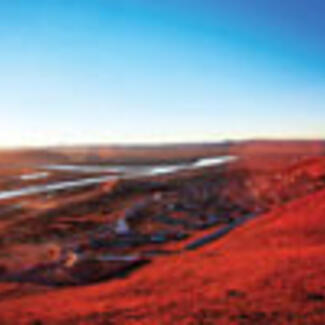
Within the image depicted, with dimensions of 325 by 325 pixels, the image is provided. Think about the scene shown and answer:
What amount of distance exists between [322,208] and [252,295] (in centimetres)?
672

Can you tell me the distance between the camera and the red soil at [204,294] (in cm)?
467

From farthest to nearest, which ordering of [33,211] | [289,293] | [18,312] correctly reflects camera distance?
1. [33,211]
2. [18,312]
3. [289,293]

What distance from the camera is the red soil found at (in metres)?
4.67

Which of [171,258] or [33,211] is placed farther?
[33,211]

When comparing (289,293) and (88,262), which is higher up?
(289,293)

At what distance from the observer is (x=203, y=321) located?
450cm

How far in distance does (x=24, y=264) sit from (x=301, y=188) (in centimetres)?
1670

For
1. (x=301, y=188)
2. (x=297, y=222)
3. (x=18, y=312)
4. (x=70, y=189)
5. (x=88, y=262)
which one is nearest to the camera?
(x=18, y=312)

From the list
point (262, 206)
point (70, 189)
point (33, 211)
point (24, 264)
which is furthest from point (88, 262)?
point (70, 189)

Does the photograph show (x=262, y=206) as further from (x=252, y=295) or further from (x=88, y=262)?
(x=252, y=295)

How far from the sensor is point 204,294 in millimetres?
5461

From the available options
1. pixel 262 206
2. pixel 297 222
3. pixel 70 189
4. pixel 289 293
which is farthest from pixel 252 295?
pixel 70 189

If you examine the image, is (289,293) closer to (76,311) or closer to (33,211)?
(76,311)

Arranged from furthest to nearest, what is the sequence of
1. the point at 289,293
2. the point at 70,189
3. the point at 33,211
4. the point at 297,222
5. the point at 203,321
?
the point at 70,189
the point at 33,211
the point at 297,222
the point at 289,293
the point at 203,321
